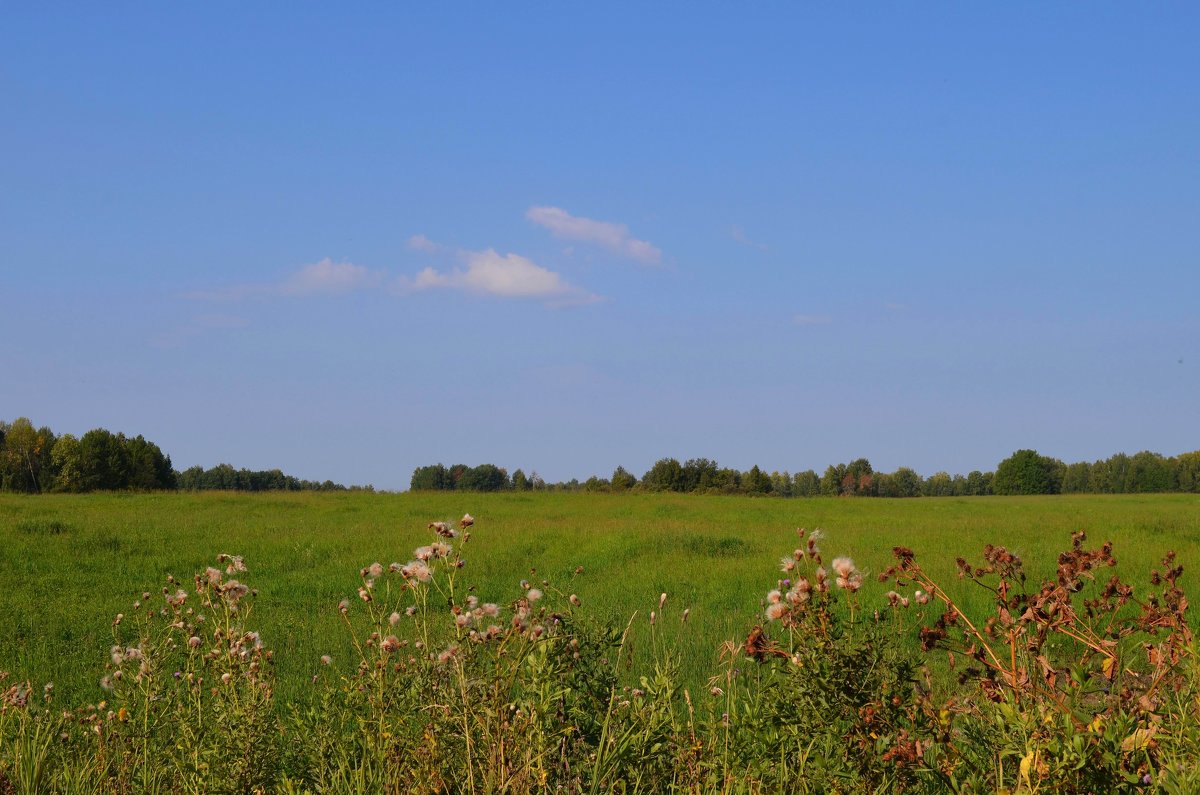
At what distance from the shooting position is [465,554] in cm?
1545

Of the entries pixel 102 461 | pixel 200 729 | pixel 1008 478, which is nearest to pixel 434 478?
pixel 102 461

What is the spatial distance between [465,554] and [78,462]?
5128cm

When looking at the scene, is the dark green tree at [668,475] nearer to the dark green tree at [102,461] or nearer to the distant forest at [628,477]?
the distant forest at [628,477]

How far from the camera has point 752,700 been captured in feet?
10.4

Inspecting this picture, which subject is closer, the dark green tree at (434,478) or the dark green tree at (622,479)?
the dark green tree at (622,479)

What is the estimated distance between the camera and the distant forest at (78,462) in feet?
183

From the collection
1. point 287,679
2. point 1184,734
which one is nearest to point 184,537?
point 287,679

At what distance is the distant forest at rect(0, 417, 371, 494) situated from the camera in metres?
55.8

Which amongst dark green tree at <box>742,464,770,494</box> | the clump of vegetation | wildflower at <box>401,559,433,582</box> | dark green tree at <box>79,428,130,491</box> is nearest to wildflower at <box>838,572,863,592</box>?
the clump of vegetation

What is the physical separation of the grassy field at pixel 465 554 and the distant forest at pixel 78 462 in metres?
32.3

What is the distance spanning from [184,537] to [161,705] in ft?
52.8

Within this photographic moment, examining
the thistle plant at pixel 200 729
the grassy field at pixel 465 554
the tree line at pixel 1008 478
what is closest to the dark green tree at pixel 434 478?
the tree line at pixel 1008 478

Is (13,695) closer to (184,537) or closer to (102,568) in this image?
(102,568)

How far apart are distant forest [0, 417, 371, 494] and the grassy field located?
32.3 meters
